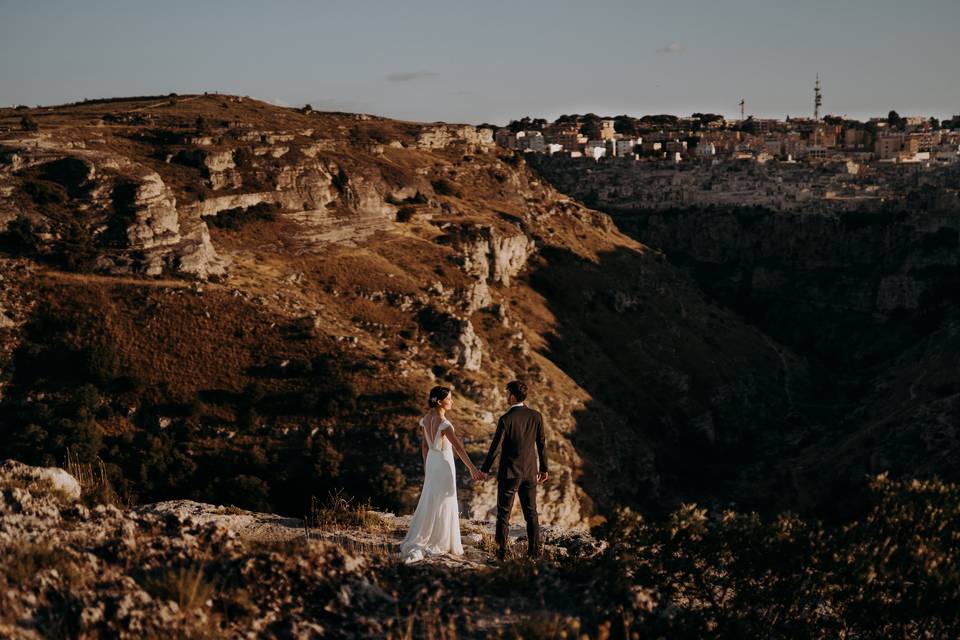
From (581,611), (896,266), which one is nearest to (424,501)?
(581,611)

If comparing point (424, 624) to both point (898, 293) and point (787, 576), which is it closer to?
point (787, 576)

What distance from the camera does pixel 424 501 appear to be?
1247 centimetres

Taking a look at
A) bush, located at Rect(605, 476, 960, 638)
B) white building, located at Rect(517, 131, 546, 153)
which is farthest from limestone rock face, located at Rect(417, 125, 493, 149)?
bush, located at Rect(605, 476, 960, 638)

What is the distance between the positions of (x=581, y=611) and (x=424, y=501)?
311cm

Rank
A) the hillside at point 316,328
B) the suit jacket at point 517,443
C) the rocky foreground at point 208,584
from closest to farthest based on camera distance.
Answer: the rocky foreground at point 208,584 → the suit jacket at point 517,443 → the hillside at point 316,328

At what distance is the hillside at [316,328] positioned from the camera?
37281 mm

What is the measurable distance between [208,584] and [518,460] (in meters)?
4.92

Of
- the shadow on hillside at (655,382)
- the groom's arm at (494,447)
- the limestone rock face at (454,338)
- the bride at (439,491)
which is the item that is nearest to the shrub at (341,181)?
the shadow on hillside at (655,382)

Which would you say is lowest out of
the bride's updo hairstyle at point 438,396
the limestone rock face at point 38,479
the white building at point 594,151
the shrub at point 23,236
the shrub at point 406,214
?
the limestone rock face at point 38,479

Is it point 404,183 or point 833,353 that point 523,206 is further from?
point 833,353

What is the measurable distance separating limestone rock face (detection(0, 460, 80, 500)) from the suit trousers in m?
6.53

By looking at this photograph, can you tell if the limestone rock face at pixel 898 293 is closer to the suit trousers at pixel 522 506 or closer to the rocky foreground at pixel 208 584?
the suit trousers at pixel 522 506

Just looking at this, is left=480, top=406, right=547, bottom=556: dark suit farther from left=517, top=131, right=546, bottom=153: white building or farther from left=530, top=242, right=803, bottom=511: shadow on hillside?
left=517, top=131, right=546, bottom=153: white building

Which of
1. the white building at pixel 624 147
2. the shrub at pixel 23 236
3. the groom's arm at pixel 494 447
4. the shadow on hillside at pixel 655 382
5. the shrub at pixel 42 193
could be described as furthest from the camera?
the white building at pixel 624 147
